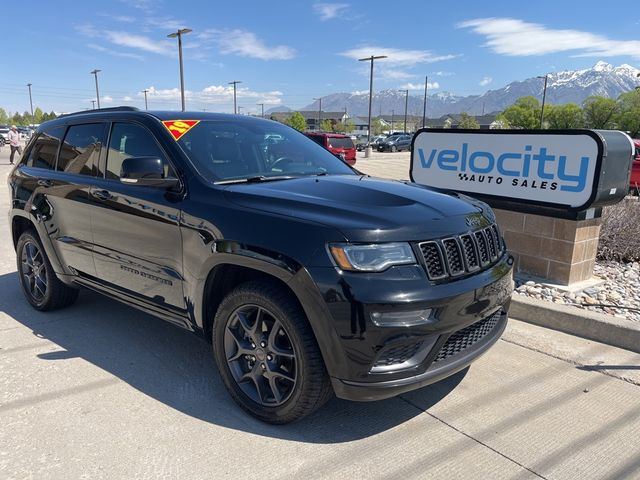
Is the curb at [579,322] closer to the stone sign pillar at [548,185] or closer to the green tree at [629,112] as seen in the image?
the stone sign pillar at [548,185]

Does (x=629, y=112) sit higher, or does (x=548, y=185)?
(x=629, y=112)

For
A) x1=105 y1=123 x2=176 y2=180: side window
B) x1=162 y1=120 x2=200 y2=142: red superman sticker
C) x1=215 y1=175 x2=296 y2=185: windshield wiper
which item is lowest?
x1=215 y1=175 x2=296 y2=185: windshield wiper

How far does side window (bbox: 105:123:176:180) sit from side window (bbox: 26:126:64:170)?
0.96m

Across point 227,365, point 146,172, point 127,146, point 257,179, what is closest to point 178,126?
point 127,146

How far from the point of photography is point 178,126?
11.7 feet

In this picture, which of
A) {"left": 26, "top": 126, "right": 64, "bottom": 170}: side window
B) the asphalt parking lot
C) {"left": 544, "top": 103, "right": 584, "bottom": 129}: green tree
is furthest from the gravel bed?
{"left": 544, "top": 103, "right": 584, "bottom": 129}: green tree

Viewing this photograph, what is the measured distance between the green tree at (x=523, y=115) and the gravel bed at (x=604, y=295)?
80945mm

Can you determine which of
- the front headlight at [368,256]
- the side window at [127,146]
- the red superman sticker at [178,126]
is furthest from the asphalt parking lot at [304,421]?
the red superman sticker at [178,126]

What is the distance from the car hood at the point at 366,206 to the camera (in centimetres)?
260

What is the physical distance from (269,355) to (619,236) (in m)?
5.56

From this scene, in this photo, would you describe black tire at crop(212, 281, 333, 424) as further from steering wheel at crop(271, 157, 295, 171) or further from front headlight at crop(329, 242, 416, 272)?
steering wheel at crop(271, 157, 295, 171)

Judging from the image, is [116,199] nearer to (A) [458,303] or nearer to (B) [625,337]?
(A) [458,303]

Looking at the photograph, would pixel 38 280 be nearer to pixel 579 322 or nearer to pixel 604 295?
pixel 579 322

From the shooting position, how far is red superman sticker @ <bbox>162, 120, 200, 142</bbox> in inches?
137
